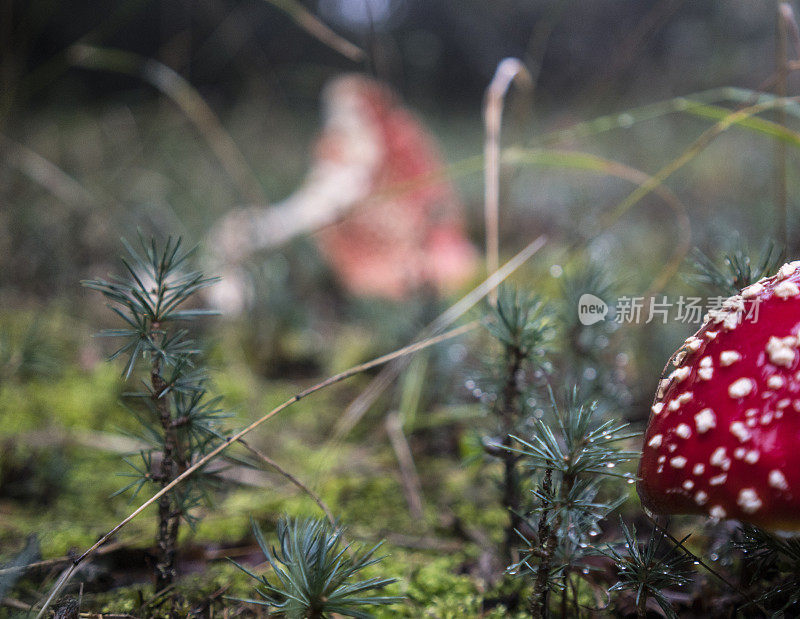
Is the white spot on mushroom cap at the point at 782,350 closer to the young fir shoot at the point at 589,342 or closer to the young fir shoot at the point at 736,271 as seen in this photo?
the young fir shoot at the point at 736,271

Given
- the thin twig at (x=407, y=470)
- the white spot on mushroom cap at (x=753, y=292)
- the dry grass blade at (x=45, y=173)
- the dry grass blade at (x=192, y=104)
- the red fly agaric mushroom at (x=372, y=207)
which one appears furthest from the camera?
the red fly agaric mushroom at (x=372, y=207)

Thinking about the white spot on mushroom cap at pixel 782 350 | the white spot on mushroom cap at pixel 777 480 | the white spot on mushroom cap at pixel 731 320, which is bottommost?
the white spot on mushroom cap at pixel 777 480

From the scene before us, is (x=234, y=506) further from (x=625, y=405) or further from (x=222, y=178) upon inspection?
(x=222, y=178)

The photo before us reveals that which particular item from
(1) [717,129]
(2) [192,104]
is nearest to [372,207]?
(2) [192,104]

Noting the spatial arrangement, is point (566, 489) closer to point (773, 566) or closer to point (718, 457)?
point (718, 457)

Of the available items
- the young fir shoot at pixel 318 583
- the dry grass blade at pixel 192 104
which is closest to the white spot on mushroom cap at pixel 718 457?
the young fir shoot at pixel 318 583

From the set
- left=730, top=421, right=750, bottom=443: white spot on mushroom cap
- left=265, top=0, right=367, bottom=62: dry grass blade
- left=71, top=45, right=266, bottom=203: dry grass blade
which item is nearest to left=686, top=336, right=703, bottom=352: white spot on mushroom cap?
left=730, top=421, right=750, bottom=443: white spot on mushroom cap
